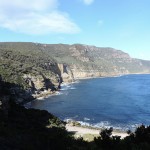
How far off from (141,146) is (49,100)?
107009 millimetres

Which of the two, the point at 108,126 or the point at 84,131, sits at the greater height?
the point at 84,131

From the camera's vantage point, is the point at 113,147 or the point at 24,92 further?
the point at 24,92

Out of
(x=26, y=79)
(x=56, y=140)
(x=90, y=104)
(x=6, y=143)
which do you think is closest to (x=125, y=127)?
(x=90, y=104)

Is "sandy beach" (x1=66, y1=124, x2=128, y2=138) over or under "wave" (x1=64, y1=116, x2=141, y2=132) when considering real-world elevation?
over

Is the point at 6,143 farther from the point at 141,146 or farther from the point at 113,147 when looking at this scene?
the point at 141,146

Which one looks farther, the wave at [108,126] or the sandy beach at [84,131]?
the wave at [108,126]

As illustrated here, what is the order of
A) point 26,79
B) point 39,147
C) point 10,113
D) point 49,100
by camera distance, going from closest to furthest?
point 39,147 < point 10,113 < point 49,100 < point 26,79

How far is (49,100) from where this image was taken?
135 meters

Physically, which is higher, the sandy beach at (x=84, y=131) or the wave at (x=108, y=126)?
the sandy beach at (x=84, y=131)

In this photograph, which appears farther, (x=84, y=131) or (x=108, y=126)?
(x=108, y=126)

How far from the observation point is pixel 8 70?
499 ft

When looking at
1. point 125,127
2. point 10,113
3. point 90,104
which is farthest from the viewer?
point 90,104

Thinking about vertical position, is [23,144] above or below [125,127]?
above

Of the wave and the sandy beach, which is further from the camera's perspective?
the wave
